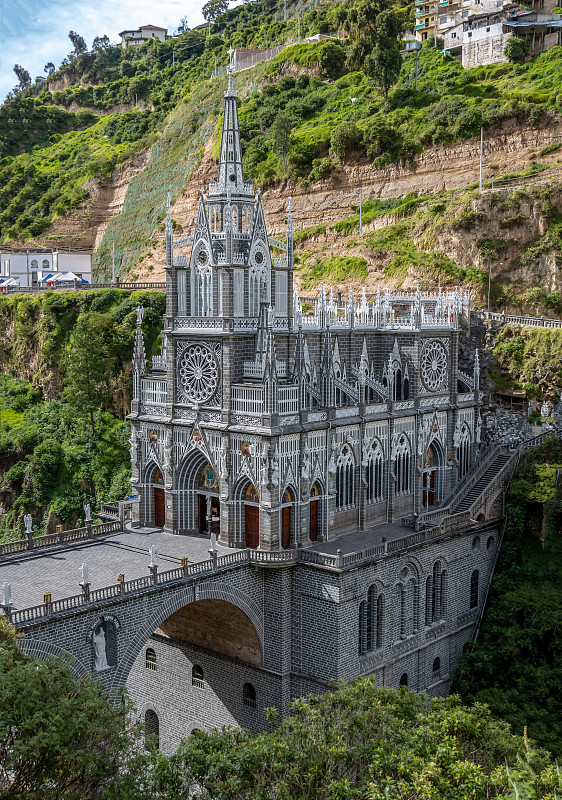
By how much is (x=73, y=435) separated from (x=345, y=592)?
40936 mm

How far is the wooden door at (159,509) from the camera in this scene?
4359 centimetres

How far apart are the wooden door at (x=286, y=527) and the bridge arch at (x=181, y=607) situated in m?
3.36

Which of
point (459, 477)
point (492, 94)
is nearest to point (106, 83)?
point (492, 94)

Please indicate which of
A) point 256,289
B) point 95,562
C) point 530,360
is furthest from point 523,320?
point 95,562

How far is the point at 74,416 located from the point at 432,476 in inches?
1392

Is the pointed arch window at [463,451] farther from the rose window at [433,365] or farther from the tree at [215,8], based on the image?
the tree at [215,8]

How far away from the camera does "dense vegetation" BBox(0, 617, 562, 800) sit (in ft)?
68.2

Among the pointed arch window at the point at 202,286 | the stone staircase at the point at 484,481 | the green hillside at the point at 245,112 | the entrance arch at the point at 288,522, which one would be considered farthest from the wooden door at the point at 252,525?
the green hillside at the point at 245,112

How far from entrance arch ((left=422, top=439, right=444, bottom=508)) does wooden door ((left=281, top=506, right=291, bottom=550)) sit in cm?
1258

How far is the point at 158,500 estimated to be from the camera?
144 ft

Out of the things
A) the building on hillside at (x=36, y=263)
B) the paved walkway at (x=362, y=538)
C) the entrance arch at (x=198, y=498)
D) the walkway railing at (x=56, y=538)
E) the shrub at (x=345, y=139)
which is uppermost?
the shrub at (x=345, y=139)

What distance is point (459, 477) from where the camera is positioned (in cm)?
5212

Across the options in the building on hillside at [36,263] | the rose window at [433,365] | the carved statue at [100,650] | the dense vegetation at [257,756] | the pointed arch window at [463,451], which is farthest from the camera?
the building on hillside at [36,263]

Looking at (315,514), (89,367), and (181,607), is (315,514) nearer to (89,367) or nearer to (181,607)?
(181,607)
